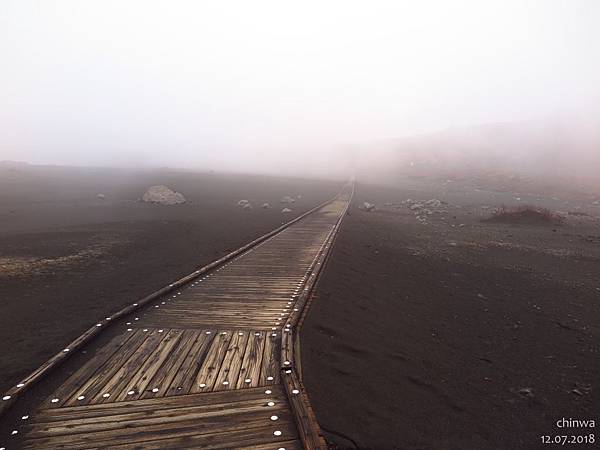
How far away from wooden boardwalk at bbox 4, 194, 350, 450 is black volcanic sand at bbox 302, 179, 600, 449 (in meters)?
0.87

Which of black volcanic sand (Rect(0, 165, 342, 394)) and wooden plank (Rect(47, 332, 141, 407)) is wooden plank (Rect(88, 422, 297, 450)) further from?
black volcanic sand (Rect(0, 165, 342, 394))

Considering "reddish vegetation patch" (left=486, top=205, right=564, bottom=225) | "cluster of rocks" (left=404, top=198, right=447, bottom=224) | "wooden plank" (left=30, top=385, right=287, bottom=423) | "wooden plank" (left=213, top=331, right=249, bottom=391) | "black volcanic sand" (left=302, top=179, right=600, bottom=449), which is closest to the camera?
"wooden plank" (left=30, top=385, right=287, bottom=423)

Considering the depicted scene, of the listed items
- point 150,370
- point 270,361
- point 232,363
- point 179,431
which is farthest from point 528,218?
point 179,431

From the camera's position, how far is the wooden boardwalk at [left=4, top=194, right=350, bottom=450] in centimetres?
522

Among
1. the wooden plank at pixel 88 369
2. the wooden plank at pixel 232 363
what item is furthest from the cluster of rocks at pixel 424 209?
the wooden plank at pixel 88 369

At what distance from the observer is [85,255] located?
1862cm

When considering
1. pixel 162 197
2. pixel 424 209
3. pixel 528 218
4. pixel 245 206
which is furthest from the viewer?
pixel 162 197

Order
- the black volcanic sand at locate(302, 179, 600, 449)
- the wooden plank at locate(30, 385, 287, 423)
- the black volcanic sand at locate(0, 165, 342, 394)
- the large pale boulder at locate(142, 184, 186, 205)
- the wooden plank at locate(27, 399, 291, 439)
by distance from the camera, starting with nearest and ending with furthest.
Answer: the wooden plank at locate(27, 399, 291, 439) → the wooden plank at locate(30, 385, 287, 423) → the black volcanic sand at locate(302, 179, 600, 449) → the black volcanic sand at locate(0, 165, 342, 394) → the large pale boulder at locate(142, 184, 186, 205)

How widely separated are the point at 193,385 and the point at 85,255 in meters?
15.1

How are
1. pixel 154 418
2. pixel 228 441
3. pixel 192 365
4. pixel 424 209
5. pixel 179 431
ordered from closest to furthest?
pixel 228 441 < pixel 179 431 < pixel 154 418 < pixel 192 365 < pixel 424 209

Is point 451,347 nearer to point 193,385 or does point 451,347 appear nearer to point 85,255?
point 193,385

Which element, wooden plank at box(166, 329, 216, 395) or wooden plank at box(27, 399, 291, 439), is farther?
wooden plank at box(166, 329, 216, 395)

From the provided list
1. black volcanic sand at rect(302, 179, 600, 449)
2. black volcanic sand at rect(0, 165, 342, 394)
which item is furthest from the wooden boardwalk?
black volcanic sand at rect(0, 165, 342, 394)

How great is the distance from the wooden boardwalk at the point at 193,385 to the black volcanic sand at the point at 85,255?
2032 mm
